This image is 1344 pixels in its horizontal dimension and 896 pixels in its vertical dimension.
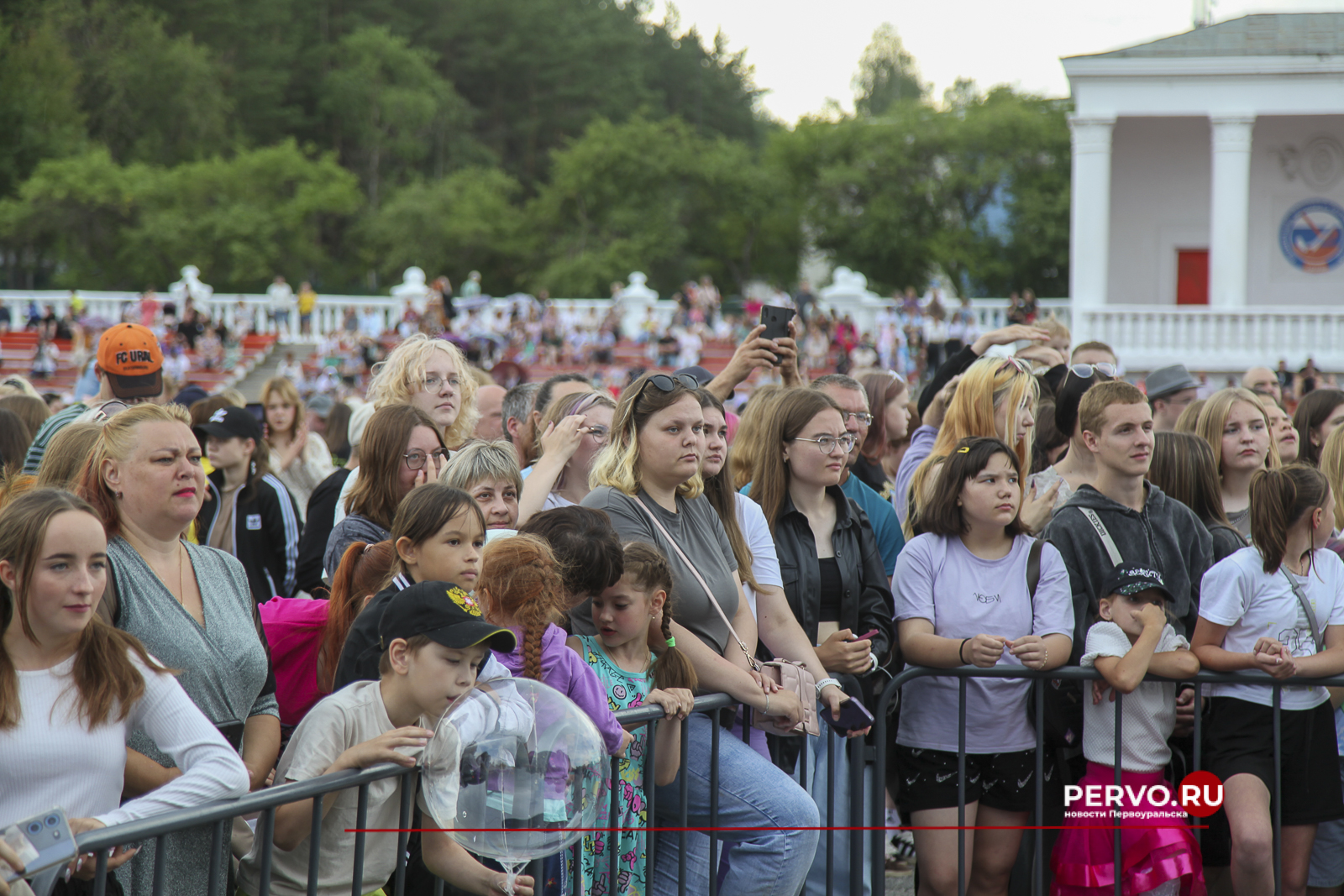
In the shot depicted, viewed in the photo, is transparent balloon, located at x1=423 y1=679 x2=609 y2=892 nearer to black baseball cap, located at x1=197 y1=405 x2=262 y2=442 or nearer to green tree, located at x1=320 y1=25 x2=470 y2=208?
black baseball cap, located at x1=197 y1=405 x2=262 y2=442

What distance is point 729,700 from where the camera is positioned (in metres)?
3.90

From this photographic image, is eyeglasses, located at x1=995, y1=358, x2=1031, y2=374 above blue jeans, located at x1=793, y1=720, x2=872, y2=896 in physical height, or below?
above

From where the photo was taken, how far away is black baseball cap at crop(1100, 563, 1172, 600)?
427 centimetres

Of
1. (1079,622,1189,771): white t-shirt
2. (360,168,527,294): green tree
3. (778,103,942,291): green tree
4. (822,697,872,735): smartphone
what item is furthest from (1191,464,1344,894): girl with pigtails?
(360,168,527,294): green tree

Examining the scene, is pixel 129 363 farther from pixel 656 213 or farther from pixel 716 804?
pixel 656 213

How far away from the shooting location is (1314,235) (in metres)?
25.3

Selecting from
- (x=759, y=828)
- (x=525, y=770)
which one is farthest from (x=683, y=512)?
(x=525, y=770)

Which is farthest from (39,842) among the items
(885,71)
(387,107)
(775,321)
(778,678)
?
(885,71)

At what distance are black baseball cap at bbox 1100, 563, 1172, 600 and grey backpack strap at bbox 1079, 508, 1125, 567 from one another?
0.18 meters

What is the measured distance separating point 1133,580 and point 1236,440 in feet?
5.13

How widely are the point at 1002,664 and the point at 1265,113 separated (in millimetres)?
22472

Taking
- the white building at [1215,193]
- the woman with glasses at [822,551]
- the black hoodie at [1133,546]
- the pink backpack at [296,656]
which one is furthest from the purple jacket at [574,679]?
the white building at [1215,193]

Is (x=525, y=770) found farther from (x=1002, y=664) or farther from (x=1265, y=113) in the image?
(x=1265, y=113)

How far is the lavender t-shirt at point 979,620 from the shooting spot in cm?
439
